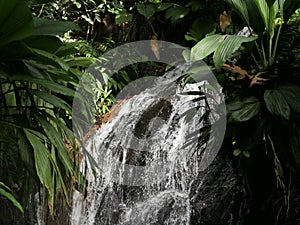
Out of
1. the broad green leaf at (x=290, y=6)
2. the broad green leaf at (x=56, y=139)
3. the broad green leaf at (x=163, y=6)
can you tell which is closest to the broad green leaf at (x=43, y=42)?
the broad green leaf at (x=56, y=139)

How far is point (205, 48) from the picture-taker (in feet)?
7.08

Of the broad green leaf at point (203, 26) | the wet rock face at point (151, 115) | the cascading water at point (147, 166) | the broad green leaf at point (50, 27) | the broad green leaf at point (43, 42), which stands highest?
the broad green leaf at point (50, 27)

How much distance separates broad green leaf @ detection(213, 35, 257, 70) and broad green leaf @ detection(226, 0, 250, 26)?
0.22 metres

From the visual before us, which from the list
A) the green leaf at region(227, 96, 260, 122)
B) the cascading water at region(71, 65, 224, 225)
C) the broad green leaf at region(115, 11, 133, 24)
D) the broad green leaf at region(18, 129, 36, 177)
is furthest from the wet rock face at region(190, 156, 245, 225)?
the broad green leaf at region(115, 11, 133, 24)

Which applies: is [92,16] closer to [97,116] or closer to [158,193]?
[97,116]

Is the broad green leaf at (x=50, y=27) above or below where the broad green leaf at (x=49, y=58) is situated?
above

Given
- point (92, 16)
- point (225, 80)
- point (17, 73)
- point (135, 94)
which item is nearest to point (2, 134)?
point (17, 73)

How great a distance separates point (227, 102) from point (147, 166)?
1.14 metres

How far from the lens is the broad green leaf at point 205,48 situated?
2.13m

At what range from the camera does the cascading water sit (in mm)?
2834

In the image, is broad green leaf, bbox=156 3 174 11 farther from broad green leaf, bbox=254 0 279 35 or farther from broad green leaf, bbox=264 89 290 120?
broad green leaf, bbox=264 89 290 120

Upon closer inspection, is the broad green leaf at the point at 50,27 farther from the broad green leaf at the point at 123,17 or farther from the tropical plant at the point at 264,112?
the broad green leaf at the point at 123,17

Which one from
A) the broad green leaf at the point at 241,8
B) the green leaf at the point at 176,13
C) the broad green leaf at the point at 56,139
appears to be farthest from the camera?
the green leaf at the point at 176,13

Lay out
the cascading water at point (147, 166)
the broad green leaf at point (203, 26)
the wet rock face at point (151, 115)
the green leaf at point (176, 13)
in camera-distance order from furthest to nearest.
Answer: the green leaf at point (176, 13)
the broad green leaf at point (203, 26)
the wet rock face at point (151, 115)
the cascading water at point (147, 166)
